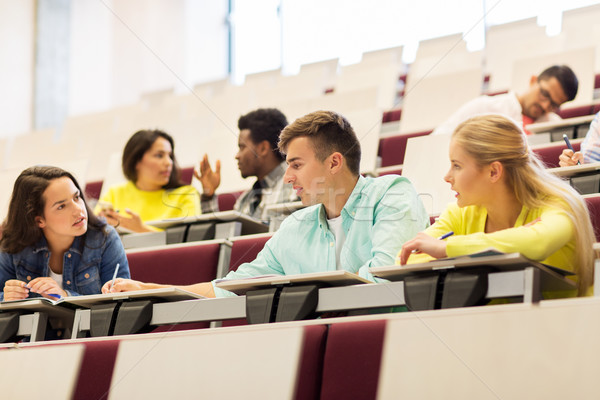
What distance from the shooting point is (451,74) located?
1.30 meters

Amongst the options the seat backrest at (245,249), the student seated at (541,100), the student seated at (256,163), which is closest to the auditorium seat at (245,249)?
the seat backrest at (245,249)

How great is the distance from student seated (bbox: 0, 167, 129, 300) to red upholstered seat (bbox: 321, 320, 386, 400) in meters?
0.38

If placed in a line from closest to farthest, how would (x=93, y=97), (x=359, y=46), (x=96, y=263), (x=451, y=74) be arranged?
(x=96, y=263) < (x=451, y=74) < (x=359, y=46) < (x=93, y=97)

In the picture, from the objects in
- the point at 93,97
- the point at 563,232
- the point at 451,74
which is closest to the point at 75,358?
the point at 563,232

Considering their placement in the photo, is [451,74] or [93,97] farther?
[93,97]

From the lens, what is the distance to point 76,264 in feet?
2.40

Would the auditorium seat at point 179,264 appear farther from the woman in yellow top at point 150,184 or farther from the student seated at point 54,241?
the woman in yellow top at point 150,184

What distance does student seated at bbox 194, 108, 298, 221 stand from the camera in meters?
0.99

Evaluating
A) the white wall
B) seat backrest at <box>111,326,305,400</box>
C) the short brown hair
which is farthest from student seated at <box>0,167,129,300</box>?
the white wall

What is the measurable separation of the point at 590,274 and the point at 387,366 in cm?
19

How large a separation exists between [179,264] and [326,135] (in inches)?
9.1

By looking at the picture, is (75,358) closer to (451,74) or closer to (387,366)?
(387,366)

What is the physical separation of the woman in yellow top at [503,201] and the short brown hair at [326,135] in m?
0.13

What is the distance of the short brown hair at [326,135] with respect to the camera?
66 cm
